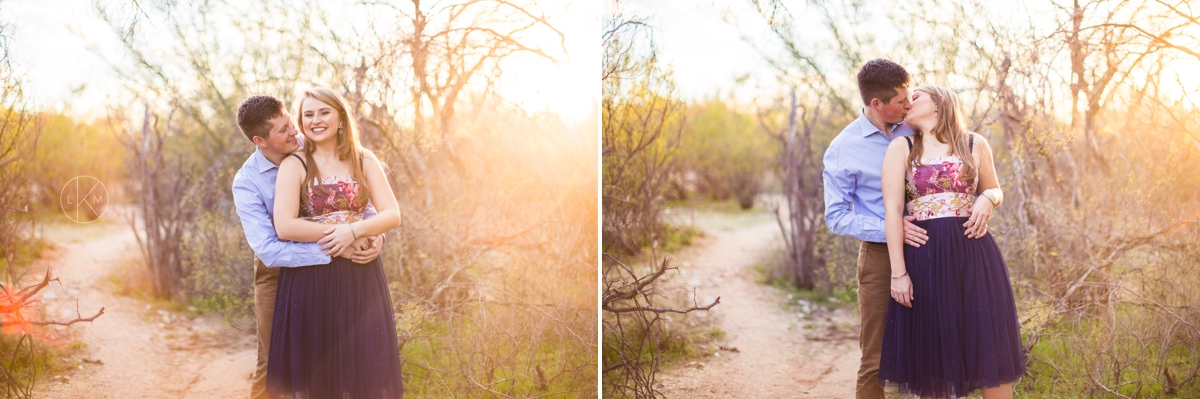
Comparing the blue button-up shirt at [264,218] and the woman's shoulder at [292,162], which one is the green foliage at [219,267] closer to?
the blue button-up shirt at [264,218]

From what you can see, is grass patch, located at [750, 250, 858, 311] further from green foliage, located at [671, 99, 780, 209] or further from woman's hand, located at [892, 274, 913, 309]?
woman's hand, located at [892, 274, 913, 309]

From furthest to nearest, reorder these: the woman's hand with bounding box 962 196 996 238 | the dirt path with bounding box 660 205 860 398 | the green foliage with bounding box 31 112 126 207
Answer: the dirt path with bounding box 660 205 860 398, the green foliage with bounding box 31 112 126 207, the woman's hand with bounding box 962 196 996 238

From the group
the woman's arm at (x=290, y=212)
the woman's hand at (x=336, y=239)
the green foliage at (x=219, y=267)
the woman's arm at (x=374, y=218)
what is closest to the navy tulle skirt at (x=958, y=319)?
the woman's arm at (x=374, y=218)

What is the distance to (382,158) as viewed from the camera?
4.00 meters

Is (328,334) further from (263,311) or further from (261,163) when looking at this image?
(261,163)

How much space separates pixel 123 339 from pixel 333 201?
2520mm

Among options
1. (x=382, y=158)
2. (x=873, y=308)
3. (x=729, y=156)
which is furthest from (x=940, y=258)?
(x=729, y=156)

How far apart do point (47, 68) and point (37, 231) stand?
0.86 metres

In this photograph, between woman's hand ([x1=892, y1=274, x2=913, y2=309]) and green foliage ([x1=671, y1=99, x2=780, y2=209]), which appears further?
green foliage ([x1=671, y1=99, x2=780, y2=209])

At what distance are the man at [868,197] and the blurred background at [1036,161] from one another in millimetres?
805

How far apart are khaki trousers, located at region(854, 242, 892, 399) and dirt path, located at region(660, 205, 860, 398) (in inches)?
43.6

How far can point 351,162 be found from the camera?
2551 mm

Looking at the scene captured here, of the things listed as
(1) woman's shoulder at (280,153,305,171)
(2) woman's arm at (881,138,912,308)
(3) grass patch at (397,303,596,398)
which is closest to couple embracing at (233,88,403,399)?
(1) woman's shoulder at (280,153,305,171)

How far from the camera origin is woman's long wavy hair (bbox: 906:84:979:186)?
8.01 feet
